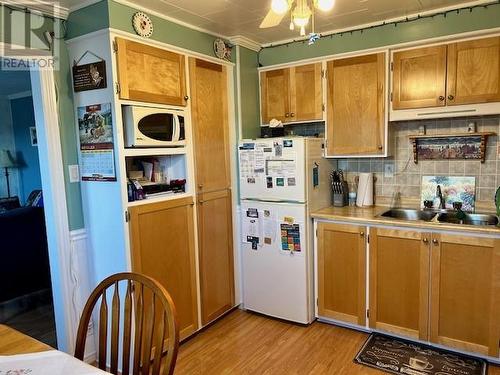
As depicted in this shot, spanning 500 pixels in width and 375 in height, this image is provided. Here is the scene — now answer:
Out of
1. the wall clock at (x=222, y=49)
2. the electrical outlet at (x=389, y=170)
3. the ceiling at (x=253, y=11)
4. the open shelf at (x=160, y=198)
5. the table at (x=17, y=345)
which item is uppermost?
the ceiling at (x=253, y=11)

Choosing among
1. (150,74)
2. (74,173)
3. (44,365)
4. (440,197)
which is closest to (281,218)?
(440,197)

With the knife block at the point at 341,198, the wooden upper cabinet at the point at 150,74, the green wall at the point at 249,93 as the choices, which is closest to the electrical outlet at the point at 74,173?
the wooden upper cabinet at the point at 150,74

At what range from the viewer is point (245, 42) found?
3215 millimetres

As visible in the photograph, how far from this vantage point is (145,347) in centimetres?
129

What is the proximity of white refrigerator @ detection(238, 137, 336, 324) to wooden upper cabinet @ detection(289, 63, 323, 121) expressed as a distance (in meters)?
0.29

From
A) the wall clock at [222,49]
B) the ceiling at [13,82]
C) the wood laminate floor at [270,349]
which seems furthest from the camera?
the ceiling at [13,82]

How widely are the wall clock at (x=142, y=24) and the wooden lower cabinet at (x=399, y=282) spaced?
6.78 ft

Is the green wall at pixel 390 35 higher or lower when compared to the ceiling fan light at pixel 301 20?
higher

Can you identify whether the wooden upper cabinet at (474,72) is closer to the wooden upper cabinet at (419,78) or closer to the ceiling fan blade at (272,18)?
the wooden upper cabinet at (419,78)

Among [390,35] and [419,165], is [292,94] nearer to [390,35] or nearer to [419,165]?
[390,35]

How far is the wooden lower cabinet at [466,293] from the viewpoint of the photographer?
2357 mm

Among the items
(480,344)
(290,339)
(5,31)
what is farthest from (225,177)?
(480,344)

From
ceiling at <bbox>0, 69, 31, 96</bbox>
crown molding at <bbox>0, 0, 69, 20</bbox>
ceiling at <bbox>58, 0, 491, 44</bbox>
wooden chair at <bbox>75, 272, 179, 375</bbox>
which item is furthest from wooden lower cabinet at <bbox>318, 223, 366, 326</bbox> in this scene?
ceiling at <bbox>0, 69, 31, 96</bbox>

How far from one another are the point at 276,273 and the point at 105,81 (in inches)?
76.2
